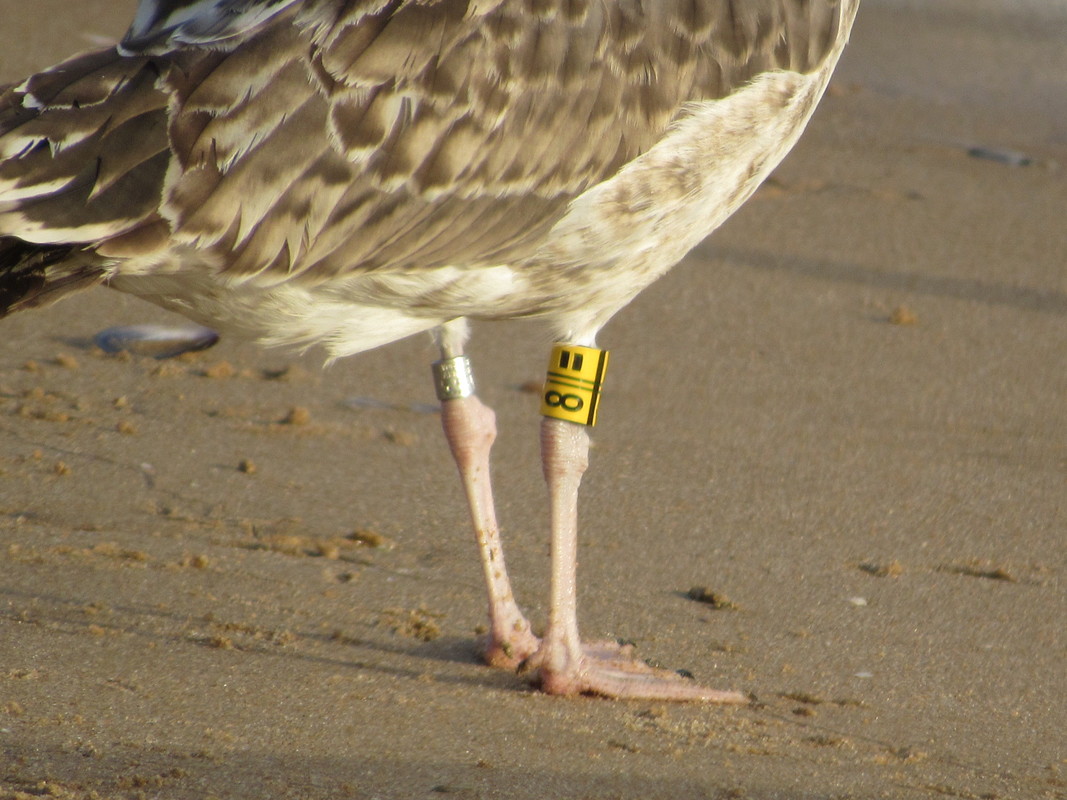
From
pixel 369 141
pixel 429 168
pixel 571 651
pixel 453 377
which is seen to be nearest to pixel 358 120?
pixel 369 141

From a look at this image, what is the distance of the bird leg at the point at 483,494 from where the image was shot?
390 cm

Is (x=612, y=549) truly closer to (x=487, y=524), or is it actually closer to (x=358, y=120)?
(x=487, y=524)

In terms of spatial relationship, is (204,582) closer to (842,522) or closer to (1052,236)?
(842,522)

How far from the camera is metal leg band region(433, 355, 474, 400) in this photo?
415 cm

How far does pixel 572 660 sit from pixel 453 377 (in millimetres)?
882

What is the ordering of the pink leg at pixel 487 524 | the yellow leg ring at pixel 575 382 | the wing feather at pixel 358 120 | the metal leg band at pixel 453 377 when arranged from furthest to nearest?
the metal leg band at pixel 453 377 → the yellow leg ring at pixel 575 382 → the pink leg at pixel 487 524 → the wing feather at pixel 358 120

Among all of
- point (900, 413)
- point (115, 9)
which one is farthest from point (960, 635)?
point (115, 9)

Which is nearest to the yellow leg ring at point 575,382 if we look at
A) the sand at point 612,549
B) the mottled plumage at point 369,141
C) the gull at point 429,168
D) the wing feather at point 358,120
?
the gull at point 429,168

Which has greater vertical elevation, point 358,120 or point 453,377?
point 358,120

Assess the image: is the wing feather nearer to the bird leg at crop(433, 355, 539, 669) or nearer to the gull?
the gull

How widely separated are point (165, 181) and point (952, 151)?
7.82 meters

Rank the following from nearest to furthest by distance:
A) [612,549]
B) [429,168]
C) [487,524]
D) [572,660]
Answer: [429,168]
[572,660]
[487,524]
[612,549]

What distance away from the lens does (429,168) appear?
11.3 ft

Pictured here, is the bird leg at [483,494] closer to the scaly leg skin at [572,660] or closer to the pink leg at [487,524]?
the pink leg at [487,524]
